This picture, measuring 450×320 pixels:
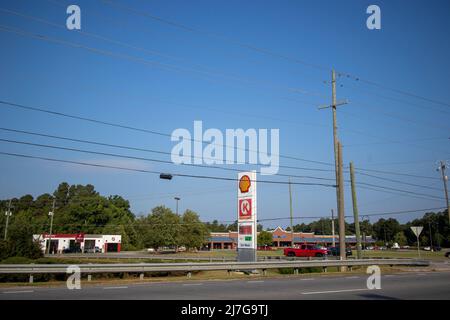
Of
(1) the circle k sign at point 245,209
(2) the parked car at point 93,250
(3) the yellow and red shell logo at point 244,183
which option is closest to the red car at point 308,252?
(1) the circle k sign at point 245,209

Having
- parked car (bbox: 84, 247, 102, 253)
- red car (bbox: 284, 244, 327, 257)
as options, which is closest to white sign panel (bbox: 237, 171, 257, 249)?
red car (bbox: 284, 244, 327, 257)

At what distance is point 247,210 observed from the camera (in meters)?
27.0

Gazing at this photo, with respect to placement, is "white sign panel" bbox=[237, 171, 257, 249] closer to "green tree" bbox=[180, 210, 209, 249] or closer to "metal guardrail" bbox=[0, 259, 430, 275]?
"metal guardrail" bbox=[0, 259, 430, 275]

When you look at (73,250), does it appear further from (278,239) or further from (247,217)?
(278,239)

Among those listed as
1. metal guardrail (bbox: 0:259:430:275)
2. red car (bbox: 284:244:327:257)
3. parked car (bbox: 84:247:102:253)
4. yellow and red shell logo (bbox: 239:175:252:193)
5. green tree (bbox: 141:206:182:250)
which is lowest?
parked car (bbox: 84:247:102:253)

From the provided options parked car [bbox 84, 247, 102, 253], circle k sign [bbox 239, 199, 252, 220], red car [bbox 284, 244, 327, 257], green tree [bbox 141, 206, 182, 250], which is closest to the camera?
circle k sign [bbox 239, 199, 252, 220]

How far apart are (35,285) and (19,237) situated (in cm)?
2155

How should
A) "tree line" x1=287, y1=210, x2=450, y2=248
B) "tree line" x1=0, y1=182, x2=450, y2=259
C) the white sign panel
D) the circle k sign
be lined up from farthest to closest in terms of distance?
"tree line" x1=287, y1=210, x2=450, y2=248 < "tree line" x1=0, y1=182, x2=450, y2=259 < the circle k sign < the white sign panel

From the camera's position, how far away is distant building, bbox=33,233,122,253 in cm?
8012

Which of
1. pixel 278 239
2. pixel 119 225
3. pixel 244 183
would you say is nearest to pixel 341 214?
pixel 244 183

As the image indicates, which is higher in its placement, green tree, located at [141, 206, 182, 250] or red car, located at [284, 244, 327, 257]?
green tree, located at [141, 206, 182, 250]

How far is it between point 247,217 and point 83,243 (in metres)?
62.5
